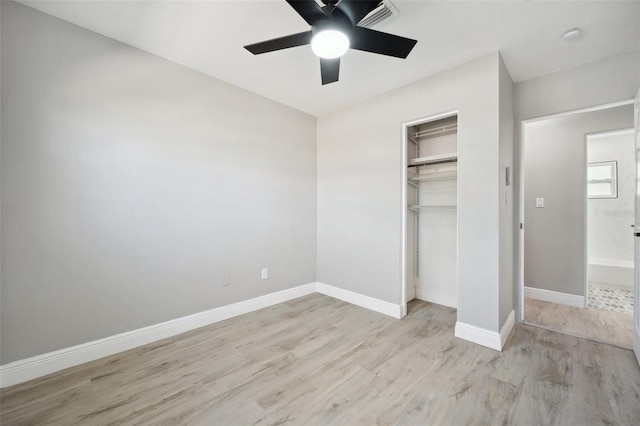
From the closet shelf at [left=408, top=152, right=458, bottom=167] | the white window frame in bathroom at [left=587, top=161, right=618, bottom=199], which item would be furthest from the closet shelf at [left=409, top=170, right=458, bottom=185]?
the white window frame in bathroom at [left=587, top=161, right=618, bottom=199]

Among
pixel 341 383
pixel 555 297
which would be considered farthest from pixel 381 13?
pixel 555 297

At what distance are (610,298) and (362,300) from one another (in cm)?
340

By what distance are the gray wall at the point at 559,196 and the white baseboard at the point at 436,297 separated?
1.29 m

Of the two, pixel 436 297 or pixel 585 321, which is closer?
pixel 585 321

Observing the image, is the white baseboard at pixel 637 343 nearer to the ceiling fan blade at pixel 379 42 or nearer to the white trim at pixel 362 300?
the white trim at pixel 362 300

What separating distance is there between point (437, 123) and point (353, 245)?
6.10ft

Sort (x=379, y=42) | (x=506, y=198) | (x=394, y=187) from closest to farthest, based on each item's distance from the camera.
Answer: (x=379, y=42) < (x=506, y=198) < (x=394, y=187)

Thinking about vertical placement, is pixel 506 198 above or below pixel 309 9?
below

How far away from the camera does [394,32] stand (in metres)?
2.00

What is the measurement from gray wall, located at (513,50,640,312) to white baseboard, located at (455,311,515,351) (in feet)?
2.00

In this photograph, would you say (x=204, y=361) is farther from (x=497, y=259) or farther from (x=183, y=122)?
(x=497, y=259)

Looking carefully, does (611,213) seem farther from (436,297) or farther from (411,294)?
(411,294)

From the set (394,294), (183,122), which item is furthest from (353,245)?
(183,122)

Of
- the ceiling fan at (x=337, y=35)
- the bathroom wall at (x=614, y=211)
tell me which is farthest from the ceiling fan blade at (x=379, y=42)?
the bathroom wall at (x=614, y=211)
